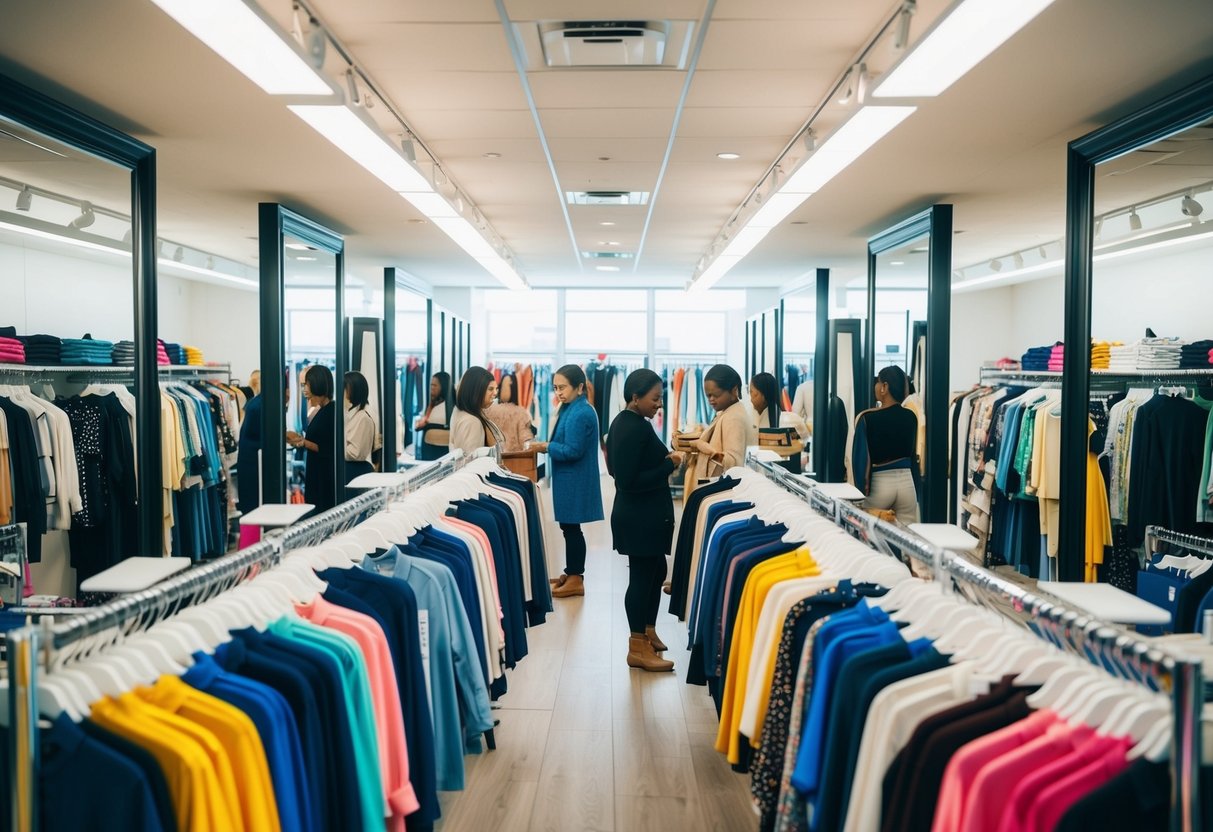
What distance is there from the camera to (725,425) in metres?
6.15

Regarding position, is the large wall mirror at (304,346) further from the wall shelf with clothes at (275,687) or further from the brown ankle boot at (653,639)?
the wall shelf with clothes at (275,687)

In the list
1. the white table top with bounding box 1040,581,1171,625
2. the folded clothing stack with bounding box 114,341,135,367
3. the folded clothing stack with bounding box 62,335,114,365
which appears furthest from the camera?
the folded clothing stack with bounding box 114,341,135,367

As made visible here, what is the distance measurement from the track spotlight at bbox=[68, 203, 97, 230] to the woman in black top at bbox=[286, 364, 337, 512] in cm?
195

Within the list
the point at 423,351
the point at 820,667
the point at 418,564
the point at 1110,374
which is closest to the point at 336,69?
the point at 418,564

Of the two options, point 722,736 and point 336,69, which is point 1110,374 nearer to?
point 722,736

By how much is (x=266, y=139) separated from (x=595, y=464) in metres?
3.19

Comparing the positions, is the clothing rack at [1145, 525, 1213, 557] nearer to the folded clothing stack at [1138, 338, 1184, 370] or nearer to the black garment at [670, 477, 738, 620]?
the black garment at [670, 477, 738, 620]

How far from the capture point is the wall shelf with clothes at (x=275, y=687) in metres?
1.63

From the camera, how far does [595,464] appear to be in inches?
277

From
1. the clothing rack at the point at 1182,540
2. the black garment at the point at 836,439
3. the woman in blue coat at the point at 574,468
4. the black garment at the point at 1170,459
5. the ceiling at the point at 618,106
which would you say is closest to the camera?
the ceiling at the point at 618,106

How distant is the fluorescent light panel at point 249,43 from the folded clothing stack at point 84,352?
420cm

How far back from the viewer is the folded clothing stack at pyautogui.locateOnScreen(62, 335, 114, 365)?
6.66m

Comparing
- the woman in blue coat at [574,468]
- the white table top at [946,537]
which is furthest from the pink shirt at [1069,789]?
the woman in blue coat at [574,468]

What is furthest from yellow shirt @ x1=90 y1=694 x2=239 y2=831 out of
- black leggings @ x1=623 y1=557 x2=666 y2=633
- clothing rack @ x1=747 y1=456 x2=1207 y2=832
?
black leggings @ x1=623 y1=557 x2=666 y2=633
